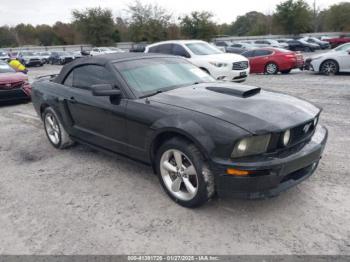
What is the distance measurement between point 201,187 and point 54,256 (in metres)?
1.40

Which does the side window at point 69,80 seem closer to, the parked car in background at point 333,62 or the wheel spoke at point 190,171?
the wheel spoke at point 190,171

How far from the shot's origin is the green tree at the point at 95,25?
48125mm

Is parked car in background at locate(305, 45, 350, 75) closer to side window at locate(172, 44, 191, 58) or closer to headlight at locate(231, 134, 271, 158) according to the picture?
side window at locate(172, 44, 191, 58)

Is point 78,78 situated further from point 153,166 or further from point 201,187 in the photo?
point 201,187

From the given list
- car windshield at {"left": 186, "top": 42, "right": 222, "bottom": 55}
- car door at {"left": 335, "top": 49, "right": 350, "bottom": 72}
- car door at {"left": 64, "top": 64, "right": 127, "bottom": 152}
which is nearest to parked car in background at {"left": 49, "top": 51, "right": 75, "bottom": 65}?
car windshield at {"left": 186, "top": 42, "right": 222, "bottom": 55}

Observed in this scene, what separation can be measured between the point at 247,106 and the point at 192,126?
0.61 metres

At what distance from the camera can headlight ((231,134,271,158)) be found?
106 inches

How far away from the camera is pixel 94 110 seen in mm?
4012

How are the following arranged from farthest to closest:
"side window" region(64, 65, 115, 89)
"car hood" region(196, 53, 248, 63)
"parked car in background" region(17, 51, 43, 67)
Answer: "parked car in background" region(17, 51, 43, 67) → "car hood" region(196, 53, 248, 63) → "side window" region(64, 65, 115, 89)

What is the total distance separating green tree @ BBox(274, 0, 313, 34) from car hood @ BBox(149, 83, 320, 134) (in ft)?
151

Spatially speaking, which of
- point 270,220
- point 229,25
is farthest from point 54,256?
point 229,25

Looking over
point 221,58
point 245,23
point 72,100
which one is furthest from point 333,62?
point 245,23

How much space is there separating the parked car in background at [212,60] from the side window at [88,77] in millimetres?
6065

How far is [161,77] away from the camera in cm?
395
